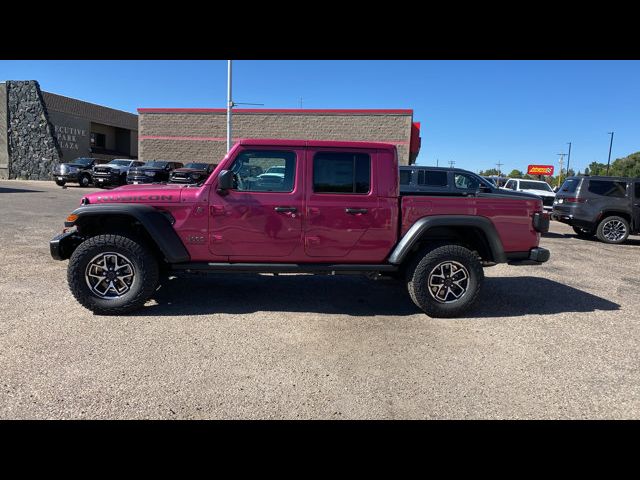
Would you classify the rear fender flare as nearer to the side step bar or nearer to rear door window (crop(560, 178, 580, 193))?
the side step bar

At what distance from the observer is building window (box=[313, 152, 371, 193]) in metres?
4.29

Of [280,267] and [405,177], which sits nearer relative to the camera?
[280,267]

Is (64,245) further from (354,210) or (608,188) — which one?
(608,188)

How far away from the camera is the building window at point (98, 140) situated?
4213 centimetres

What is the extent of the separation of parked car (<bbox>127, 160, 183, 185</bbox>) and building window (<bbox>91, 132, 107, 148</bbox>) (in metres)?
23.3

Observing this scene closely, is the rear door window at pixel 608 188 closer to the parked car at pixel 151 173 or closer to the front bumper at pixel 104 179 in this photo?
the parked car at pixel 151 173

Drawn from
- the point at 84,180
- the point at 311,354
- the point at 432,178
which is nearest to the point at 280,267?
the point at 311,354

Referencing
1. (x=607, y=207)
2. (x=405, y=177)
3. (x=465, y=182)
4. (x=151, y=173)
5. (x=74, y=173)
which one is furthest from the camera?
(x=74, y=173)

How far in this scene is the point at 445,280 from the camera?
173 inches

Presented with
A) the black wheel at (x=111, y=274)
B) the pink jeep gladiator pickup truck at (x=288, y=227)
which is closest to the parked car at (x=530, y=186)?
the pink jeep gladiator pickup truck at (x=288, y=227)

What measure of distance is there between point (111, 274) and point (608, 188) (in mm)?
12209
